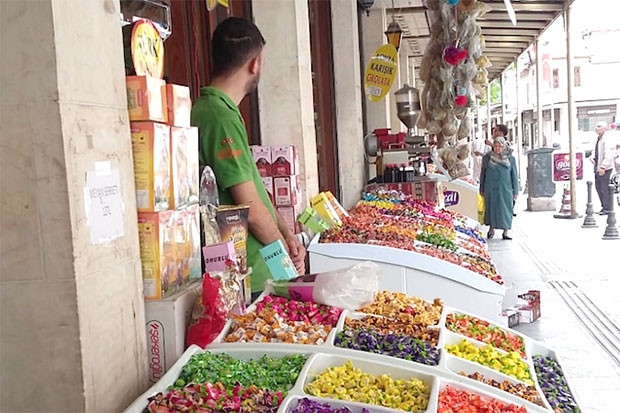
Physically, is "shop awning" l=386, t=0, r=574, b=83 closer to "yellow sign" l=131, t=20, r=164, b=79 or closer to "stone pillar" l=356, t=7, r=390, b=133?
"stone pillar" l=356, t=7, r=390, b=133

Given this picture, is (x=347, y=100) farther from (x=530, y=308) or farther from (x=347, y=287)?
(x=347, y=287)

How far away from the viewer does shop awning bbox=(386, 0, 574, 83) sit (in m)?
11.4

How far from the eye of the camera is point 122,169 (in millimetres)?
1880

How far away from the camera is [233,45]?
2.95 metres

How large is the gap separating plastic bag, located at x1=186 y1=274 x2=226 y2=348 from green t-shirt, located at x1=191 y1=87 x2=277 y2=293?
2.41 ft

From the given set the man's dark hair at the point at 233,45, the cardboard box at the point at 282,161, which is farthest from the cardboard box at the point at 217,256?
the cardboard box at the point at 282,161

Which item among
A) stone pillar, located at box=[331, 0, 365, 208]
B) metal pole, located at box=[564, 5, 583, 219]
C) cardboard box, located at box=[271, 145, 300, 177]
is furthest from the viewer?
metal pole, located at box=[564, 5, 583, 219]

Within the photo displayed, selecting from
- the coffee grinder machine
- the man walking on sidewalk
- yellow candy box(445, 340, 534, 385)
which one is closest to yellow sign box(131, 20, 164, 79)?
→ yellow candy box(445, 340, 534, 385)

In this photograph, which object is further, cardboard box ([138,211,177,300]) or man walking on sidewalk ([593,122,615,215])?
man walking on sidewalk ([593,122,615,215])

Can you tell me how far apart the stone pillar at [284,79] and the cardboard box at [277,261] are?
198 cm

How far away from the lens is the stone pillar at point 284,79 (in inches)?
183

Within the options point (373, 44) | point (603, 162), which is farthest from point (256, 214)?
point (603, 162)

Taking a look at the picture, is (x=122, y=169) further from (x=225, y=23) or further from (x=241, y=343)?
(x=225, y=23)

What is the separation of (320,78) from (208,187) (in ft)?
17.3
